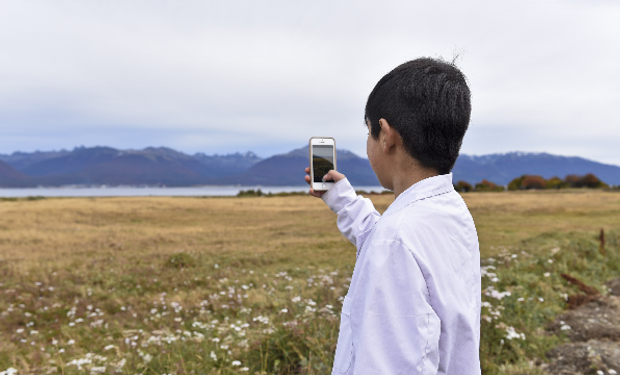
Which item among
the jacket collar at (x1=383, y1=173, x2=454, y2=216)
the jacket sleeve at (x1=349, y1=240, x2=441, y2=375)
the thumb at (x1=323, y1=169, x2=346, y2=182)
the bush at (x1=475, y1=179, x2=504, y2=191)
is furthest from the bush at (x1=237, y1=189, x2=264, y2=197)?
the jacket sleeve at (x1=349, y1=240, x2=441, y2=375)

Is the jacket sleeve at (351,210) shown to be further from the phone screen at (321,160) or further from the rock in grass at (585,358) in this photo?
the rock in grass at (585,358)

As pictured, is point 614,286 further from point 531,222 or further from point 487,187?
point 487,187

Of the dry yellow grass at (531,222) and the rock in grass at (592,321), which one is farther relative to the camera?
the dry yellow grass at (531,222)

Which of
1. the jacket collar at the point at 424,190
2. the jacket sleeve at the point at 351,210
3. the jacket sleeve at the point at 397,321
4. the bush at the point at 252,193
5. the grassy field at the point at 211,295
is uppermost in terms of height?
the jacket collar at the point at 424,190

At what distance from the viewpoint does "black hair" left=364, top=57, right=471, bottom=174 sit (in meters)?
1.54

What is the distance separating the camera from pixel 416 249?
1310 millimetres

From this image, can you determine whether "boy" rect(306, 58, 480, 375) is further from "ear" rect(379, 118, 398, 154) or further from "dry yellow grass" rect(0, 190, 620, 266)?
"dry yellow grass" rect(0, 190, 620, 266)

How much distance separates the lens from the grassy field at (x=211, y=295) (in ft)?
15.2

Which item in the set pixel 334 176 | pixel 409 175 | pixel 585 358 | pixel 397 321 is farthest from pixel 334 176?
pixel 585 358

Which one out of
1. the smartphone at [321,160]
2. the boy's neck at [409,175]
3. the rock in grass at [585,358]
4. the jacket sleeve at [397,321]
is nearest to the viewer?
the jacket sleeve at [397,321]

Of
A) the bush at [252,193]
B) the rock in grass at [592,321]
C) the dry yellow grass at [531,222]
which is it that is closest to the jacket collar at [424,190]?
the rock in grass at [592,321]

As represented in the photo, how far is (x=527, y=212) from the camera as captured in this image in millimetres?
30203

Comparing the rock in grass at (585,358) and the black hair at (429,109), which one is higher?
the black hair at (429,109)

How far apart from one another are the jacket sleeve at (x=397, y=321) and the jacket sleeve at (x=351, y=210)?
2.68 ft
